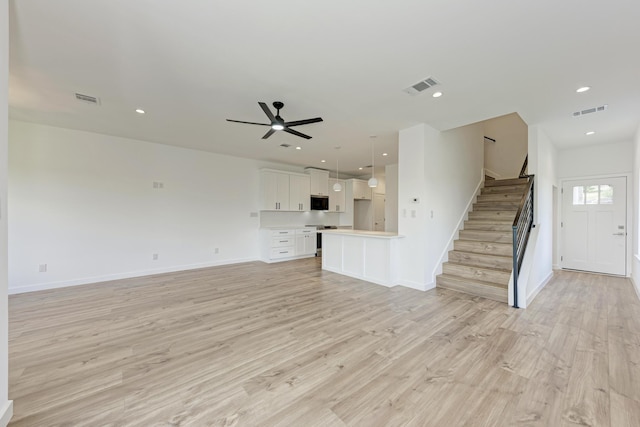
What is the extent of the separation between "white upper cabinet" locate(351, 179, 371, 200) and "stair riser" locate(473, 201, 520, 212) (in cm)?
404

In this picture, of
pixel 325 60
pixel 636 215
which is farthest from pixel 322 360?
pixel 636 215

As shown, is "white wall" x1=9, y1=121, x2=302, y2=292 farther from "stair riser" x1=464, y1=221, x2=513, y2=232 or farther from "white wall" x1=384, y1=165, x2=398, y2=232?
"stair riser" x1=464, y1=221, x2=513, y2=232

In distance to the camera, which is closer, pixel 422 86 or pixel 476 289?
pixel 422 86

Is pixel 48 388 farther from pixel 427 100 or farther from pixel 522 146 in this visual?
pixel 522 146

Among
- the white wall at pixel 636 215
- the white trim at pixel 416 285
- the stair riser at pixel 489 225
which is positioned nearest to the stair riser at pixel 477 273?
the white trim at pixel 416 285

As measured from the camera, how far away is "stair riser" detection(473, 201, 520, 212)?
17.4 ft

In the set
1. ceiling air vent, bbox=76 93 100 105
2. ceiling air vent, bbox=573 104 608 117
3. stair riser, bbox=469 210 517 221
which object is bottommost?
stair riser, bbox=469 210 517 221

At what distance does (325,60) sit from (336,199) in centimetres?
638

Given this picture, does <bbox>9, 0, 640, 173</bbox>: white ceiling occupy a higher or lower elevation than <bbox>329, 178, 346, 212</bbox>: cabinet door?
higher

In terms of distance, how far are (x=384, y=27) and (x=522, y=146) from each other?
7003 mm

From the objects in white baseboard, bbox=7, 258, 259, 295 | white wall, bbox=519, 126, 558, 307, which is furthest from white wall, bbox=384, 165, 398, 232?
white baseboard, bbox=7, 258, 259, 295

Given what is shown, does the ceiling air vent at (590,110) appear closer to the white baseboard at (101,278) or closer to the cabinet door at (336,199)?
the cabinet door at (336,199)

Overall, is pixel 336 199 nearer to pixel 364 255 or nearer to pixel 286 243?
pixel 286 243

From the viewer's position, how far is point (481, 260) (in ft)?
14.9
